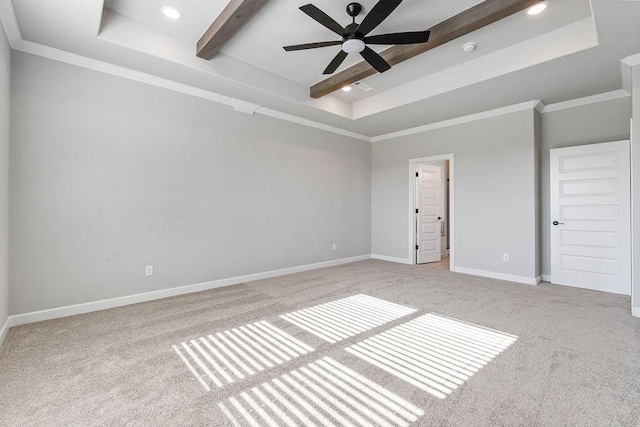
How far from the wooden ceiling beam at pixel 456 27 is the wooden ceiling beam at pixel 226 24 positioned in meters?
1.57

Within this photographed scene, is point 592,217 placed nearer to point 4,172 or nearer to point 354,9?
point 354,9

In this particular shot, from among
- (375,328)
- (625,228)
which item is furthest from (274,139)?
(625,228)

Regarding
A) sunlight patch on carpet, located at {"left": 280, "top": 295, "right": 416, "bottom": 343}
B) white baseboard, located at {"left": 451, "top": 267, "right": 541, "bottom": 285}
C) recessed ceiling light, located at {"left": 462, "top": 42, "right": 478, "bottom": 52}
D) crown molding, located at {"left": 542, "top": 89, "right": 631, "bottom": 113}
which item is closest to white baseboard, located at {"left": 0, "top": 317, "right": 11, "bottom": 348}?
sunlight patch on carpet, located at {"left": 280, "top": 295, "right": 416, "bottom": 343}

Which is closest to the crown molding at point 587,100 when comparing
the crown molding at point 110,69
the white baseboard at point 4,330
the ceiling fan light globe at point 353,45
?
the ceiling fan light globe at point 353,45

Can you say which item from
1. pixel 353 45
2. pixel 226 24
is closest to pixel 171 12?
pixel 226 24

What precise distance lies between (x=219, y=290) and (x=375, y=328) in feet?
7.48

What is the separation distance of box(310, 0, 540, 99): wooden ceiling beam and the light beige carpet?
2.88 meters

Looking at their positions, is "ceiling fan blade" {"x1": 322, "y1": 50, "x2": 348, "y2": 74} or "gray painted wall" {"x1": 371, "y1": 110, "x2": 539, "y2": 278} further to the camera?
"gray painted wall" {"x1": 371, "y1": 110, "x2": 539, "y2": 278}

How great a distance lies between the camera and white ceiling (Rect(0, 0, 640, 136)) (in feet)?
8.89

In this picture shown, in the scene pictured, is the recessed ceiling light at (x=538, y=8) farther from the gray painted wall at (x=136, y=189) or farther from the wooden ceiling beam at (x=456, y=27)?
the gray painted wall at (x=136, y=189)

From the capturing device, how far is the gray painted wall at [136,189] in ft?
9.75

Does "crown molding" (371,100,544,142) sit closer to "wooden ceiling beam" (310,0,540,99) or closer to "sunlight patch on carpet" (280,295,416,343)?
"wooden ceiling beam" (310,0,540,99)

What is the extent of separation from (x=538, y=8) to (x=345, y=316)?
3.50m

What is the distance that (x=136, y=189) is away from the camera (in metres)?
3.54
